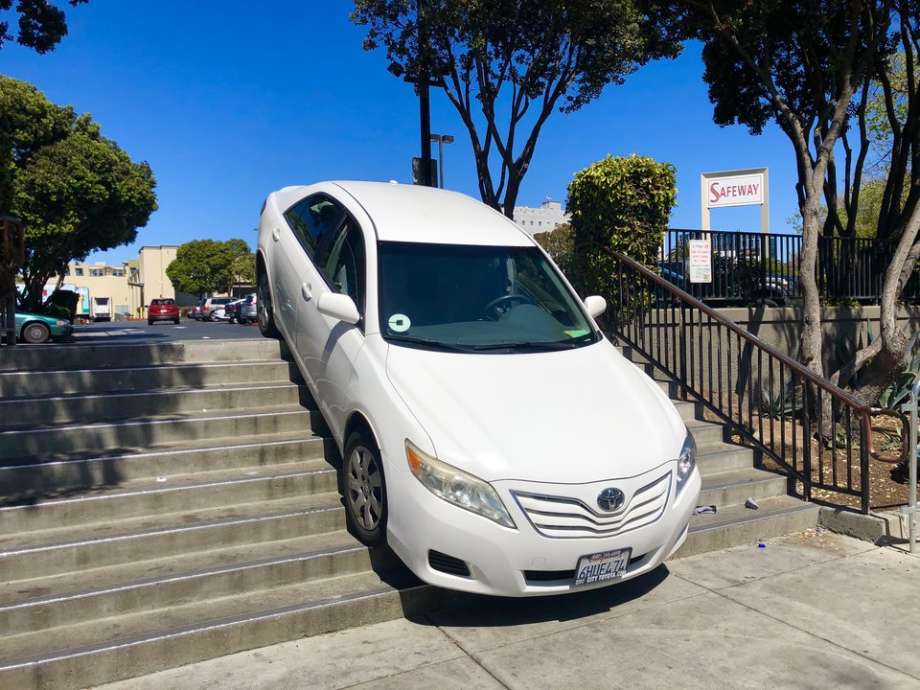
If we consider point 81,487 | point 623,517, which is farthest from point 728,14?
point 81,487

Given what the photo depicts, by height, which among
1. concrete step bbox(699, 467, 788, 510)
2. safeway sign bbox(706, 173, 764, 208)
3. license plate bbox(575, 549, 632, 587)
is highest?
safeway sign bbox(706, 173, 764, 208)

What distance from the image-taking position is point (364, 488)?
443cm

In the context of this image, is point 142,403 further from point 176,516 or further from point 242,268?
point 242,268

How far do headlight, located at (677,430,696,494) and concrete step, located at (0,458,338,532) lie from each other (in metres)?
2.37

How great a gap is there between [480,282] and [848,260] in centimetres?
906

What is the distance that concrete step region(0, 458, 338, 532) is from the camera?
174 inches

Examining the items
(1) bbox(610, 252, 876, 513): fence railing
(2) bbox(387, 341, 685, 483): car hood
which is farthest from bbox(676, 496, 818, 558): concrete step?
(2) bbox(387, 341, 685, 483): car hood

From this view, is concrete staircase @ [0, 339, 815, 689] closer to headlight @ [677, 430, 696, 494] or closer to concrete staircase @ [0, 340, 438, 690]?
concrete staircase @ [0, 340, 438, 690]

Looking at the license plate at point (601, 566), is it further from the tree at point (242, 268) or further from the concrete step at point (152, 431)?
the tree at point (242, 268)

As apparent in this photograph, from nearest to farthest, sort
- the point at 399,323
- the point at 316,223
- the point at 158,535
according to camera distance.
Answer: the point at 158,535
the point at 399,323
the point at 316,223

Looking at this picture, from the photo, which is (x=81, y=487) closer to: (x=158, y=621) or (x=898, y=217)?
(x=158, y=621)

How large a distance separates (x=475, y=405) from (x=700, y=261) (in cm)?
610

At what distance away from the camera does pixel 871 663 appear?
3.72 meters

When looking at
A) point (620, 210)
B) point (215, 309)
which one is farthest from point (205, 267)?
point (620, 210)
